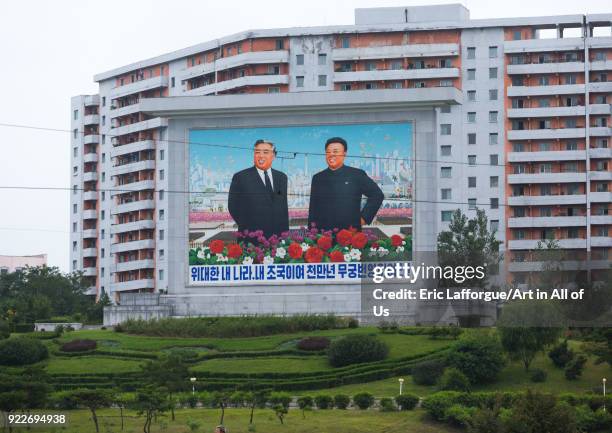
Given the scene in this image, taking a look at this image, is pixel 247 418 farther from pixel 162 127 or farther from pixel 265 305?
pixel 162 127

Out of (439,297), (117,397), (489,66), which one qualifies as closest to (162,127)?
(489,66)

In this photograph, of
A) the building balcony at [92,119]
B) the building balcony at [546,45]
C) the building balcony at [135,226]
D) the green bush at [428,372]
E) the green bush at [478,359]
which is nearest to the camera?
the green bush at [478,359]

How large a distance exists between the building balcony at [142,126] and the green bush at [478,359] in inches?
1898

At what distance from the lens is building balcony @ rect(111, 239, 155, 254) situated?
3841 inches

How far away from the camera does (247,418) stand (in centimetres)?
4525

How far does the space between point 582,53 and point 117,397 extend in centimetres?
5079

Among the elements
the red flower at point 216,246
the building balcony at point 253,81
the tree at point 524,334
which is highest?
the building balcony at point 253,81

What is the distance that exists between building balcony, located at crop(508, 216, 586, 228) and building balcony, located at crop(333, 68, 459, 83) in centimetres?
1022

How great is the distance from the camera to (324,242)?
7000cm

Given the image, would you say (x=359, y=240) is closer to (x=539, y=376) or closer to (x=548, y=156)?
(x=539, y=376)

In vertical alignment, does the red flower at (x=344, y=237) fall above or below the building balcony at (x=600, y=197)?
below

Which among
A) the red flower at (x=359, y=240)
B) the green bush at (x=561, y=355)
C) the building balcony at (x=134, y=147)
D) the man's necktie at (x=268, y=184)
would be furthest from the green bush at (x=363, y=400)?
→ the building balcony at (x=134, y=147)

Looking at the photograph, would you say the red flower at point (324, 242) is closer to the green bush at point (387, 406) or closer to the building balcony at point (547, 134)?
the building balcony at point (547, 134)

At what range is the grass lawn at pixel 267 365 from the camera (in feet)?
184
